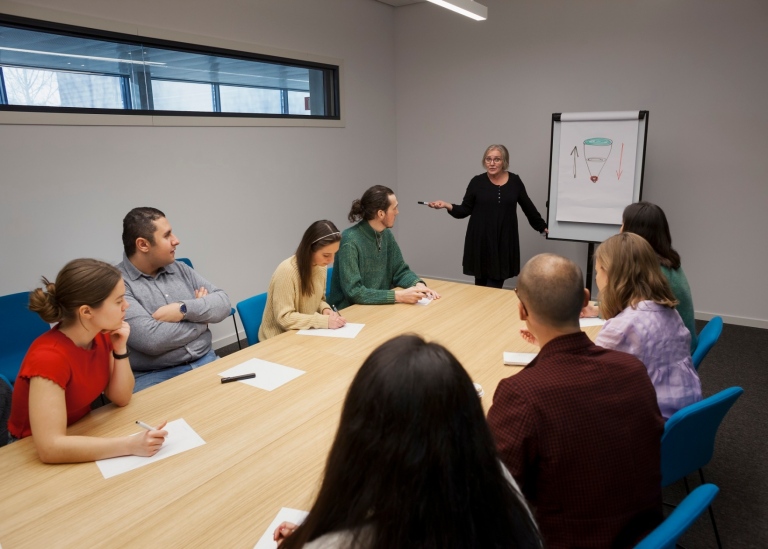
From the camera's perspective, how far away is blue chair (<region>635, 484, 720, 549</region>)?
104cm

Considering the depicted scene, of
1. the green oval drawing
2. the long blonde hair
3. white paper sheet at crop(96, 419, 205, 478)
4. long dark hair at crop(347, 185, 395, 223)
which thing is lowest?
white paper sheet at crop(96, 419, 205, 478)

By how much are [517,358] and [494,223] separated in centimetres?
263

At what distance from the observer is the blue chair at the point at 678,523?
3.41 ft

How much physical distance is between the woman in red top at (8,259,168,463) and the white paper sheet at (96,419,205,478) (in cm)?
2

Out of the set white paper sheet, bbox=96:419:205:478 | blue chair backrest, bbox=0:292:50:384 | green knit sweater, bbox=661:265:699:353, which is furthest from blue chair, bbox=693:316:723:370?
blue chair backrest, bbox=0:292:50:384

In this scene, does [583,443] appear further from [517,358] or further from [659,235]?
[659,235]

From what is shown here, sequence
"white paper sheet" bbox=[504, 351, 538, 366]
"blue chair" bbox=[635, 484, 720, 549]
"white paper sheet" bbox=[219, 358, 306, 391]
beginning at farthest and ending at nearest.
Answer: "white paper sheet" bbox=[504, 351, 538, 366] → "white paper sheet" bbox=[219, 358, 306, 391] → "blue chair" bbox=[635, 484, 720, 549]

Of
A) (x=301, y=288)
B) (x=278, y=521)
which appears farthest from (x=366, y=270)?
(x=278, y=521)

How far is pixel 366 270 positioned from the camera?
3.37 meters

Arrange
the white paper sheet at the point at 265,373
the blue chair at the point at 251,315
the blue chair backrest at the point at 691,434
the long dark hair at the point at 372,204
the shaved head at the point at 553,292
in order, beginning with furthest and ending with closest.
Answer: the long dark hair at the point at 372,204 → the blue chair at the point at 251,315 → the white paper sheet at the point at 265,373 → the blue chair backrest at the point at 691,434 → the shaved head at the point at 553,292

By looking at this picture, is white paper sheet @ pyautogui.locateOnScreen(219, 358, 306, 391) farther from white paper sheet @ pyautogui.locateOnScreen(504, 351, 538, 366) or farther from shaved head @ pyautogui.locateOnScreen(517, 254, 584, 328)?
shaved head @ pyautogui.locateOnScreen(517, 254, 584, 328)

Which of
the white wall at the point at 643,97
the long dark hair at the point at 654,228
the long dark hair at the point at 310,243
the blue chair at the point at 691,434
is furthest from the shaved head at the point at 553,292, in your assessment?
the white wall at the point at 643,97

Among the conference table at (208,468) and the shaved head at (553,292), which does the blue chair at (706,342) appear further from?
the shaved head at (553,292)

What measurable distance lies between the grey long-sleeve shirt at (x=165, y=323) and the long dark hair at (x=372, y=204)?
3.36 feet
